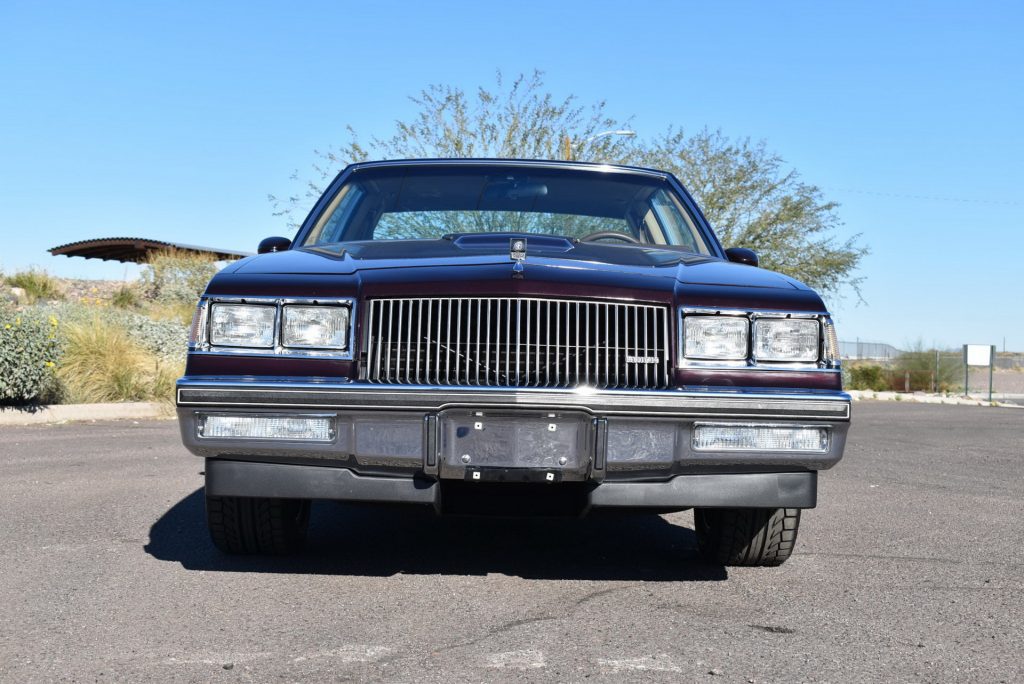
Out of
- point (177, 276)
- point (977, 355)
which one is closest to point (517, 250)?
point (177, 276)

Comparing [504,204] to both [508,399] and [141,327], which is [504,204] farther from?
[141,327]

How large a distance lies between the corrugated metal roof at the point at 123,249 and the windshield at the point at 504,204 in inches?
901

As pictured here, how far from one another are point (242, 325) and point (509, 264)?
3.09 feet

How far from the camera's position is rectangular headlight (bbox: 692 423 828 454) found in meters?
3.94

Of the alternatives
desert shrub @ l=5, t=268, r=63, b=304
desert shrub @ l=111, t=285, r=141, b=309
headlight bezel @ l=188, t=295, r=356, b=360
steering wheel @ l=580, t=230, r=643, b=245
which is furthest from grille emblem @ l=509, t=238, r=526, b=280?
desert shrub @ l=5, t=268, r=63, b=304

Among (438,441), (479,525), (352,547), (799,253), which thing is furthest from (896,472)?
(799,253)

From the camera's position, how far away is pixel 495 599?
400cm

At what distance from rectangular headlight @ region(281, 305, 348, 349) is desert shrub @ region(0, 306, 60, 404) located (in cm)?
854

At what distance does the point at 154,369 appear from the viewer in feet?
46.3

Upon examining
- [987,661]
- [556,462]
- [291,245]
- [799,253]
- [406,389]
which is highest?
[799,253]

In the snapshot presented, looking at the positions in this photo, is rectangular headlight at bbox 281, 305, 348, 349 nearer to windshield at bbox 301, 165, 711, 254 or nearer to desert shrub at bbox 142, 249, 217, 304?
windshield at bbox 301, 165, 711, 254

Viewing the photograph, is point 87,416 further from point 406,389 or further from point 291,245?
point 406,389

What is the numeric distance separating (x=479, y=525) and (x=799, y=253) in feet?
84.0

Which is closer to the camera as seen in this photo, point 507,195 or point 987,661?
point 987,661
